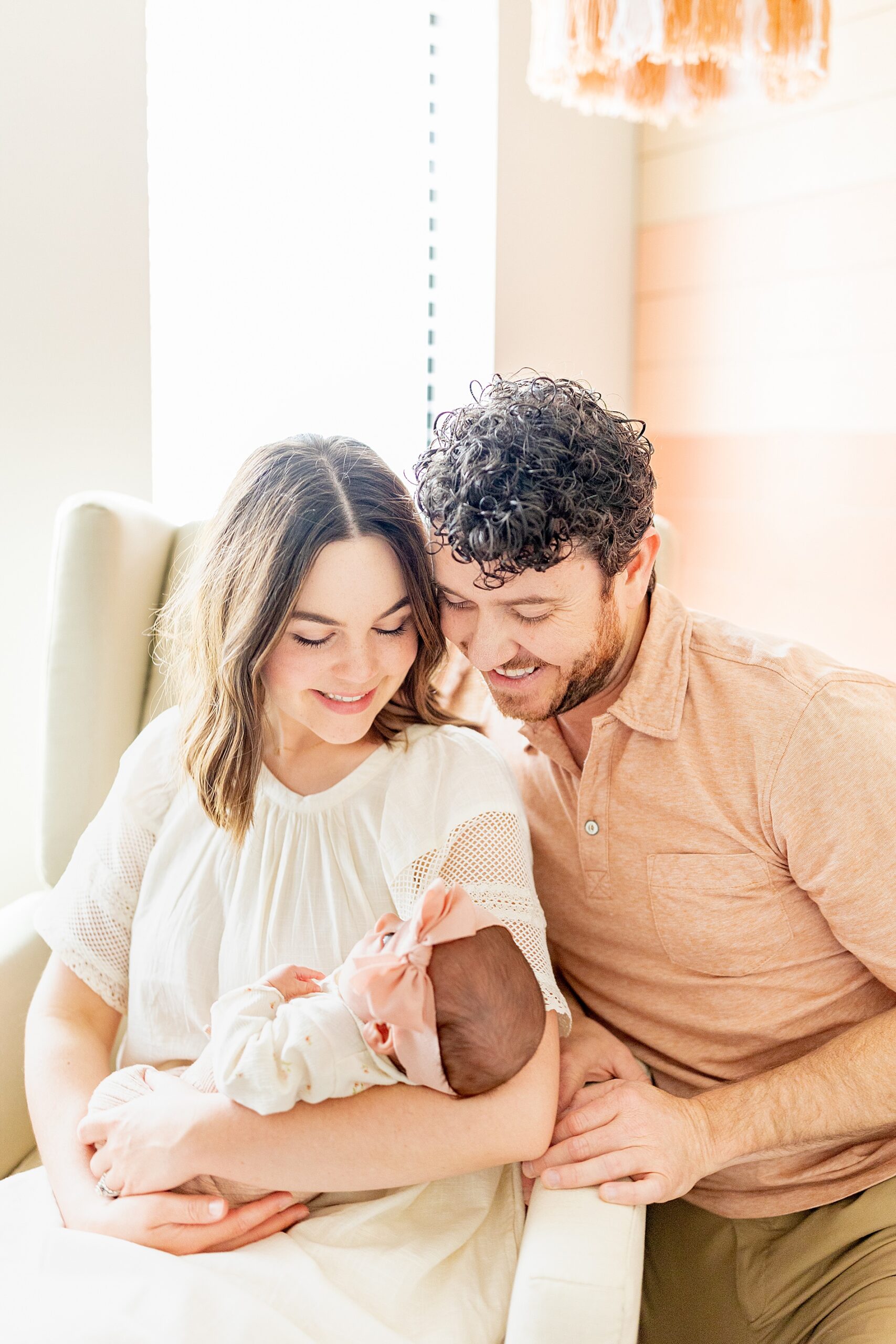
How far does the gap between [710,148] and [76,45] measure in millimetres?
1692

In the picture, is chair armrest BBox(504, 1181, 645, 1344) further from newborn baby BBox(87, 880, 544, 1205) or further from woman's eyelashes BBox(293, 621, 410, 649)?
woman's eyelashes BBox(293, 621, 410, 649)

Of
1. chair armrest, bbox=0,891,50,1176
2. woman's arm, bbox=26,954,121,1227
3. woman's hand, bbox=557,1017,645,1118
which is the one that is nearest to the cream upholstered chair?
chair armrest, bbox=0,891,50,1176

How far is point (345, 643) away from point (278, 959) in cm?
39

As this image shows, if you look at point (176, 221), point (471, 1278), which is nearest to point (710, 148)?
point (176, 221)

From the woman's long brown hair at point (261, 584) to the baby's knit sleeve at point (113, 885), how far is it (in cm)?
9

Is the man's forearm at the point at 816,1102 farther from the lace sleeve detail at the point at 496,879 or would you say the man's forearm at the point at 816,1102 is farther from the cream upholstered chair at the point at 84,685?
the cream upholstered chair at the point at 84,685

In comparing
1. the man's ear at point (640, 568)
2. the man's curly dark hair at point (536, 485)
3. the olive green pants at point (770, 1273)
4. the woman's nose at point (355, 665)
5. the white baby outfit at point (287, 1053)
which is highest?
the man's curly dark hair at point (536, 485)

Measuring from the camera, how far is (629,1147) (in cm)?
122

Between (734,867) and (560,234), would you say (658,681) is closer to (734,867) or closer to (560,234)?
(734,867)

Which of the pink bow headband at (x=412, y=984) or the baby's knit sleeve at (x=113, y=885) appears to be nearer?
the pink bow headband at (x=412, y=984)

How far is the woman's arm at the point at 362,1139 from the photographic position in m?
1.16

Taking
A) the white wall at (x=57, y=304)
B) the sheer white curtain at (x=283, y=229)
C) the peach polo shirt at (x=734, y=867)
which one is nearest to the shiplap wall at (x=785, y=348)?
the sheer white curtain at (x=283, y=229)

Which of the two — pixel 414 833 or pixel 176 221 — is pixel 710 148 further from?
pixel 414 833

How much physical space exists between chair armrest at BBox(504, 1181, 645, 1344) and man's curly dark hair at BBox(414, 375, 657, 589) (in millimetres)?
686
